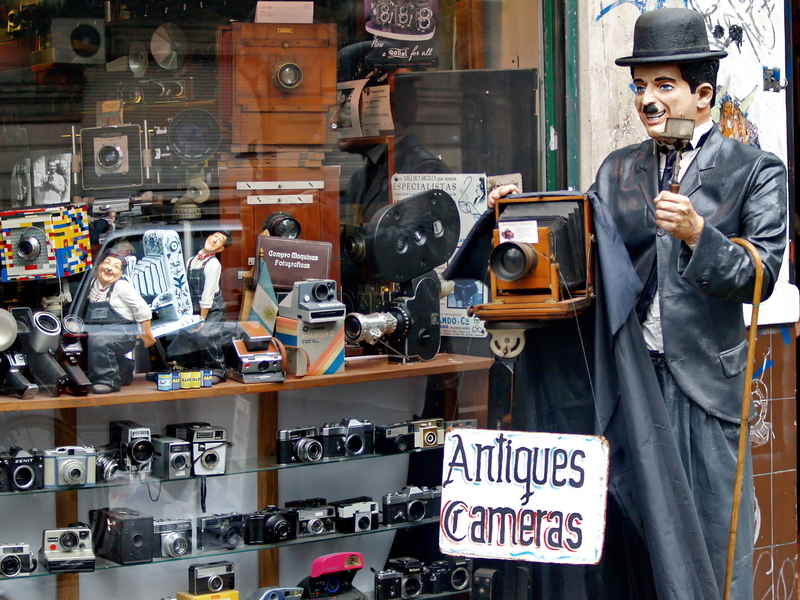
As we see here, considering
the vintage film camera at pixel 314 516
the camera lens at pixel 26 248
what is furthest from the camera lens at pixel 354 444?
the camera lens at pixel 26 248

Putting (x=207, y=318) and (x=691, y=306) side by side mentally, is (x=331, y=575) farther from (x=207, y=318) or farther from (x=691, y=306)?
(x=691, y=306)

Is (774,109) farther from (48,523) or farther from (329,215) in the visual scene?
(48,523)

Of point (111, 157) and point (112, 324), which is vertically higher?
point (111, 157)

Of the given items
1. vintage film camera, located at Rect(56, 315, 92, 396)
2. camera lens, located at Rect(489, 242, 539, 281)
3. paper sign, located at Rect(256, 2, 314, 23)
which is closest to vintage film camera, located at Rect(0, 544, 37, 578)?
vintage film camera, located at Rect(56, 315, 92, 396)

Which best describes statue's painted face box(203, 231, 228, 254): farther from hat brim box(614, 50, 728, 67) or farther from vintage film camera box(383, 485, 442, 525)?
hat brim box(614, 50, 728, 67)

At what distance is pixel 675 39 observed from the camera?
3104mm

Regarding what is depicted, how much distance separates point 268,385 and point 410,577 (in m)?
1.02

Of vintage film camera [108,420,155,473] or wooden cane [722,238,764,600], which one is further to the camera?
vintage film camera [108,420,155,473]

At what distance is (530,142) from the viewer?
4.48 m

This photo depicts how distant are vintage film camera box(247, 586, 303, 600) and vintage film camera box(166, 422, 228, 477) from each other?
19.2 inches

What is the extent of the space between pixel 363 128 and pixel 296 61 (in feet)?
1.37

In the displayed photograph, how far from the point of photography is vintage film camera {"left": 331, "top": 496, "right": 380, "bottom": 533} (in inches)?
163

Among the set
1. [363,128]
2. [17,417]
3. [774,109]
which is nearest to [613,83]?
[774,109]

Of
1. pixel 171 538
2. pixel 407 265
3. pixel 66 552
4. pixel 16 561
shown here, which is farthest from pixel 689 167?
pixel 16 561
